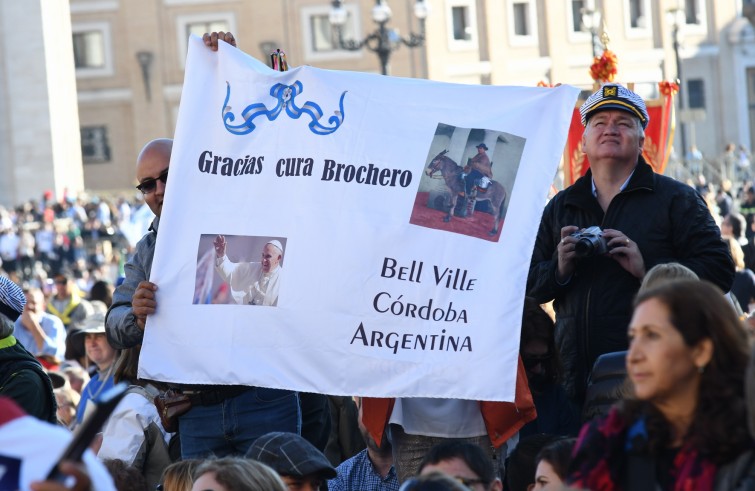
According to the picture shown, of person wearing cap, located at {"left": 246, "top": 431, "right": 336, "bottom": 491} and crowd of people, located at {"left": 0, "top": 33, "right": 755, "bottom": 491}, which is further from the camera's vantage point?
person wearing cap, located at {"left": 246, "top": 431, "right": 336, "bottom": 491}

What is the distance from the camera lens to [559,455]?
458 centimetres

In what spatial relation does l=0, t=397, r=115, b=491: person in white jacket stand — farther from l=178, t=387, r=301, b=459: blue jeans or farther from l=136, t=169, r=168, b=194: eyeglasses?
l=136, t=169, r=168, b=194: eyeglasses

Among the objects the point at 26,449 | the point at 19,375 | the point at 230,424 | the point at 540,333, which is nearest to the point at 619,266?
the point at 540,333

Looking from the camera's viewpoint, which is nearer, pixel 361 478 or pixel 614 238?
pixel 614 238

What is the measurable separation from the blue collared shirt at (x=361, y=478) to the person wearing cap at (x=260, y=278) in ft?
3.00

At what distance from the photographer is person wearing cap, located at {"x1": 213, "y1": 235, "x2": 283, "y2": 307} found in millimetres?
5156

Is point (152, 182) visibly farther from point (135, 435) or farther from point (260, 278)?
point (135, 435)

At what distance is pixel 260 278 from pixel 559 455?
50.1 inches

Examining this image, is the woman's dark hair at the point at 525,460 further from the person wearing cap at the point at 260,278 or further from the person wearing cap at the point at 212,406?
the person wearing cap at the point at 260,278

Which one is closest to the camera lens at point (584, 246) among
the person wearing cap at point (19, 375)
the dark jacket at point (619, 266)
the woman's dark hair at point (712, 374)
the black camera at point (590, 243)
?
the black camera at point (590, 243)

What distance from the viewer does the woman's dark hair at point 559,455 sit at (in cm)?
454

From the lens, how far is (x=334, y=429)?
692 cm

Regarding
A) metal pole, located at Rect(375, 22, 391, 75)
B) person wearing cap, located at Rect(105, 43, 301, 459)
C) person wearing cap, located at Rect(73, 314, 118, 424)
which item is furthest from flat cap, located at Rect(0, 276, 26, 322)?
metal pole, located at Rect(375, 22, 391, 75)

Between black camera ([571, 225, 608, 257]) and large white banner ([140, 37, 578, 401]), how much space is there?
256mm
